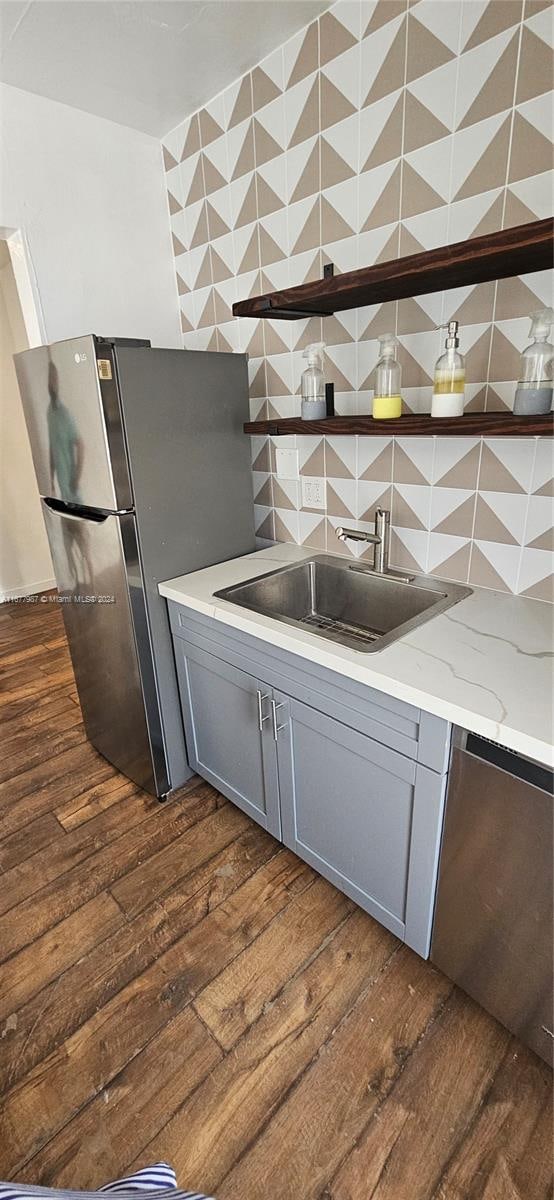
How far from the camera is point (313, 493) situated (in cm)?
197

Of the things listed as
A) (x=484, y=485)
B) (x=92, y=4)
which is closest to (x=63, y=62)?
(x=92, y=4)

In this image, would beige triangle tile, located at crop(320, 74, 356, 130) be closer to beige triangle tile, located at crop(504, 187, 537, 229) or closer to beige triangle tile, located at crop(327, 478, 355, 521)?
beige triangle tile, located at crop(504, 187, 537, 229)

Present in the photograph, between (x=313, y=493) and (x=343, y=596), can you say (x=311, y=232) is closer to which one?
(x=313, y=493)

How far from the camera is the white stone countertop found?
0.98 meters

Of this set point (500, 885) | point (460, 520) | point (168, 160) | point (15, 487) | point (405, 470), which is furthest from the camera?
point (15, 487)

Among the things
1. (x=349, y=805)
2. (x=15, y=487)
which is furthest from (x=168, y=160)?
(x=15, y=487)

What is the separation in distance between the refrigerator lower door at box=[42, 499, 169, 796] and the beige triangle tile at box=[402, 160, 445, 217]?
1.17 meters

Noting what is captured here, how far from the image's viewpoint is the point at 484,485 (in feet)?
4.78

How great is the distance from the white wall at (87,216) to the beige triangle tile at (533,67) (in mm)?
1551

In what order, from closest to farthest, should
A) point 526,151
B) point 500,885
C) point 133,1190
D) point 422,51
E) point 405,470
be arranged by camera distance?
1. point 133,1190
2. point 500,885
3. point 526,151
4. point 422,51
5. point 405,470

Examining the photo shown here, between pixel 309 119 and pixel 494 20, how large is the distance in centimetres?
61

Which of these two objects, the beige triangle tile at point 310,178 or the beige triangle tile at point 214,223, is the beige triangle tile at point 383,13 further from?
the beige triangle tile at point 214,223

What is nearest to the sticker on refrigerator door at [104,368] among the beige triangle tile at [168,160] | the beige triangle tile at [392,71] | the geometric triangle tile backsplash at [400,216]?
the geometric triangle tile backsplash at [400,216]

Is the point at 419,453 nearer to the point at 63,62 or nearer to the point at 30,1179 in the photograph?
the point at 63,62
